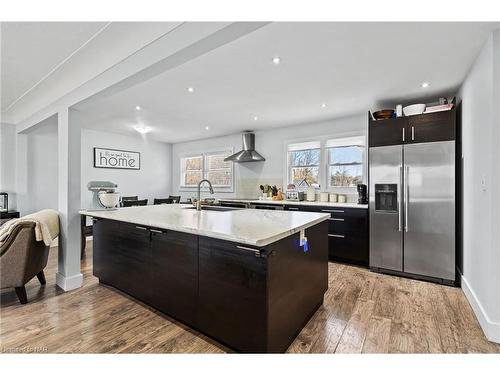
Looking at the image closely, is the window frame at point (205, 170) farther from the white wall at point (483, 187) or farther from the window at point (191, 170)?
the white wall at point (483, 187)

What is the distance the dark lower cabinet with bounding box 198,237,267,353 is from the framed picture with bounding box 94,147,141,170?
201 inches

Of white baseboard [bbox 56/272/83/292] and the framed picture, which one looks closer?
white baseboard [bbox 56/272/83/292]

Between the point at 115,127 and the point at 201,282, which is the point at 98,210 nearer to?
the point at 201,282

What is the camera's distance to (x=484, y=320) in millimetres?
1994

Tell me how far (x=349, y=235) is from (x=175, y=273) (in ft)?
8.86

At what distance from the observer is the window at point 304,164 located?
15.9ft

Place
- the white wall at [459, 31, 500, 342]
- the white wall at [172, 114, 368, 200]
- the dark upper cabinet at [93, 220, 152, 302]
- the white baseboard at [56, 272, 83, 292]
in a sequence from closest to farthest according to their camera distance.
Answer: the white wall at [459, 31, 500, 342] → the dark upper cabinet at [93, 220, 152, 302] → the white baseboard at [56, 272, 83, 292] → the white wall at [172, 114, 368, 200]

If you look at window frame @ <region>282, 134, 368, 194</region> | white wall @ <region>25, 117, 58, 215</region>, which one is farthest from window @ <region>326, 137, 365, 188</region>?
white wall @ <region>25, 117, 58, 215</region>

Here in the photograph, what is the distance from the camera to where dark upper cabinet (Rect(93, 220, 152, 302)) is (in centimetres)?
229

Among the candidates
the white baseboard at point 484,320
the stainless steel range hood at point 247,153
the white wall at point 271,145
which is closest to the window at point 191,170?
the white wall at point 271,145

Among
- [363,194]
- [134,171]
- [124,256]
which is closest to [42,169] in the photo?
[134,171]

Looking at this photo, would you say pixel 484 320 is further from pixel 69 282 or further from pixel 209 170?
pixel 209 170

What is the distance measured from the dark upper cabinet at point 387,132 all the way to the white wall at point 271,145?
82 cm

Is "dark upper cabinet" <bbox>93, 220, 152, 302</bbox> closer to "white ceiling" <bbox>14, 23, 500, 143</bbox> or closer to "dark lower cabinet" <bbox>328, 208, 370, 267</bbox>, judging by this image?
"white ceiling" <bbox>14, 23, 500, 143</bbox>
